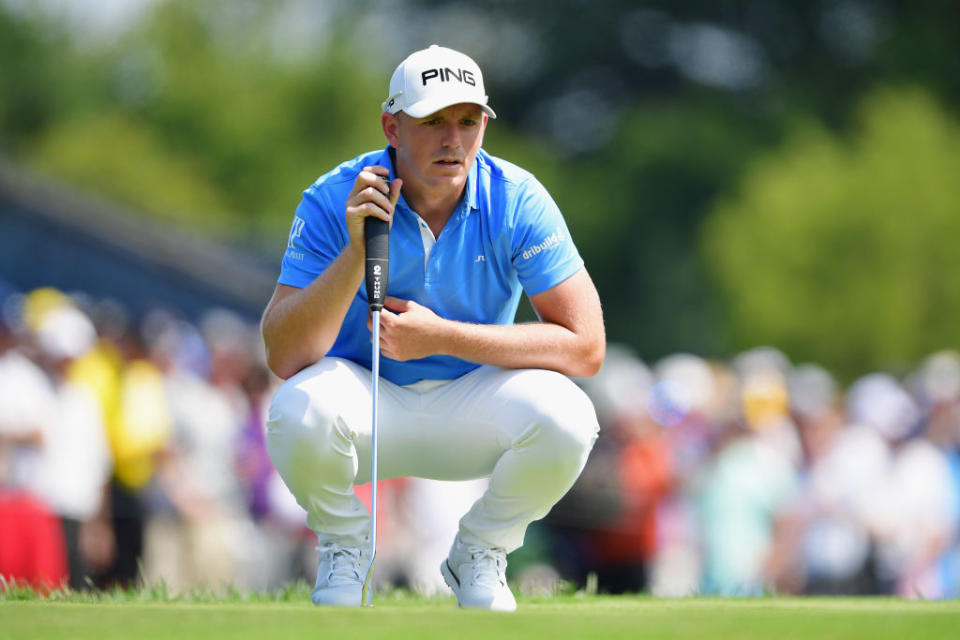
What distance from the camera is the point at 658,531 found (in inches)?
491

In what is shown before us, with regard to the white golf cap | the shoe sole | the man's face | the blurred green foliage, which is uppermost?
the blurred green foliage

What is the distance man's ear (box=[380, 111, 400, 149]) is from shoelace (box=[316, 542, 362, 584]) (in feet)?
5.14

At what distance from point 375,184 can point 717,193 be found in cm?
3926

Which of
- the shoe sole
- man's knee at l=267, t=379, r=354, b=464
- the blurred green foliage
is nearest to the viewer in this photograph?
man's knee at l=267, t=379, r=354, b=464

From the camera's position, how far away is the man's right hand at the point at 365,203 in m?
5.55

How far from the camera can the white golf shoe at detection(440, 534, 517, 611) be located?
5.79 metres

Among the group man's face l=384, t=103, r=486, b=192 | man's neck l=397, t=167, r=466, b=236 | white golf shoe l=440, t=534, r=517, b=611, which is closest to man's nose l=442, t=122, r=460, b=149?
man's face l=384, t=103, r=486, b=192

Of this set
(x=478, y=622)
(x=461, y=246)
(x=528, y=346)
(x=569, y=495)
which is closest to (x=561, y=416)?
(x=528, y=346)

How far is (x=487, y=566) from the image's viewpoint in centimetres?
596

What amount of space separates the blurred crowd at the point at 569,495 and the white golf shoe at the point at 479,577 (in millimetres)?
5096

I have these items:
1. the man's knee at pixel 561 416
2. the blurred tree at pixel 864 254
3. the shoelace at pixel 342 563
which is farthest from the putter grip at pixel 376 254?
the blurred tree at pixel 864 254

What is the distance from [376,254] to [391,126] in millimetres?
702

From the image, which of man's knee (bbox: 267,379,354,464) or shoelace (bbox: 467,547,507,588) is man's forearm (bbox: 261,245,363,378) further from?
shoelace (bbox: 467,547,507,588)

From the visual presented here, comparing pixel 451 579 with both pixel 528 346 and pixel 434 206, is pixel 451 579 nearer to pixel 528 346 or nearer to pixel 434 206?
pixel 528 346
